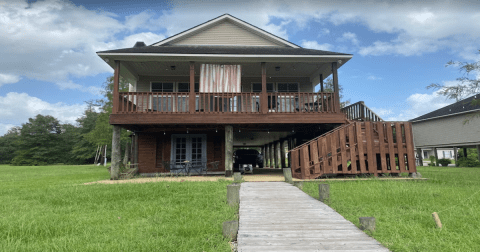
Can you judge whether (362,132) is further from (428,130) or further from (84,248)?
(428,130)

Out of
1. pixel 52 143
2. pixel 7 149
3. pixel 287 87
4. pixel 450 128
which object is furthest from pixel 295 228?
pixel 7 149

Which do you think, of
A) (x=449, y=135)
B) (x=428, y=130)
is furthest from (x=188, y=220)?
(x=428, y=130)

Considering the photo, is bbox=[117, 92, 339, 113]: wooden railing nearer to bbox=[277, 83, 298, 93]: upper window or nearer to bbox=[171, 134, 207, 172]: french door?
bbox=[171, 134, 207, 172]: french door

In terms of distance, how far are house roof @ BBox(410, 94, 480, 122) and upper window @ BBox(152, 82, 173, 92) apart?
79.2 feet

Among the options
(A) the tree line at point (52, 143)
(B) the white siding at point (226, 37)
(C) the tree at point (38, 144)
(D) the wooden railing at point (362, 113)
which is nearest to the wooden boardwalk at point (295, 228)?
(D) the wooden railing at point (362, 113)

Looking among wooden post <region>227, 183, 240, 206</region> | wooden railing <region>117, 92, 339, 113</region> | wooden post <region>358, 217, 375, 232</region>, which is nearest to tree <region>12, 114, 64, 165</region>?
wooden railing <region>117, 92, 339, 113</region>

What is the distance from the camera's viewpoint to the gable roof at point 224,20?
15.3 m

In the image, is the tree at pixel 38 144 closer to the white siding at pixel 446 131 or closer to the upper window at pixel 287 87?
the upper window at pixel 287 87

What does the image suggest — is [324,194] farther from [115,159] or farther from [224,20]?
[224,20]

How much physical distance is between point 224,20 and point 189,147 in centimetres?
780

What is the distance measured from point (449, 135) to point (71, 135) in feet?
180

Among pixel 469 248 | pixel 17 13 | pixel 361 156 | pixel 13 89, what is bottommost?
pixel 469 248

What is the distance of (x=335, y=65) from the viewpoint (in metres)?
12.8

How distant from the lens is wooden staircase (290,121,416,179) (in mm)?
10562
